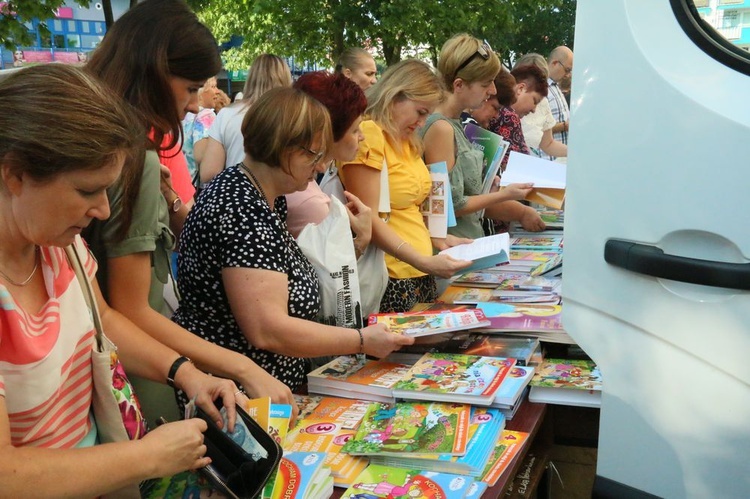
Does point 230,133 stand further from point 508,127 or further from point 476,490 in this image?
point 476,490

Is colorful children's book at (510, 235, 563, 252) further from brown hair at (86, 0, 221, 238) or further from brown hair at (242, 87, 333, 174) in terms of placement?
brown hair at (86, 0, 221, 238)

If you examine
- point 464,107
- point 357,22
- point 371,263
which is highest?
point 357,22

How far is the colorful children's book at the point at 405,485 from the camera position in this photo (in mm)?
1550

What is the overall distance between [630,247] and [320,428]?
90 centimetres

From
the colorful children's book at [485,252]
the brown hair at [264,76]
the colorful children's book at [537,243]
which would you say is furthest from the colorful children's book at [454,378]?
the brown hair at [264,76]

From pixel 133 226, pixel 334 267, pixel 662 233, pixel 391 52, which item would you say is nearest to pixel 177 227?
pixel 334 267

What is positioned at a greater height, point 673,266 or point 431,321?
point 673,266

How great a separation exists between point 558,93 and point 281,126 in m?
5.55

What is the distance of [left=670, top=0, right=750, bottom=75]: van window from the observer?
4.76 ft

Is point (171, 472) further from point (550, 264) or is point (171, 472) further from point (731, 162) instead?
point (550, 264)

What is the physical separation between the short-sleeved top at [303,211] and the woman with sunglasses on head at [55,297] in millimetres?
1262

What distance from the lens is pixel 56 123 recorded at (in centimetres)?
112

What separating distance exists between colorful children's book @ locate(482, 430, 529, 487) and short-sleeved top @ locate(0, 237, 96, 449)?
2.82 ft

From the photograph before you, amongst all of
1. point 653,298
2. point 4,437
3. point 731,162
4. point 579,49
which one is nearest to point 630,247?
point 653,298
